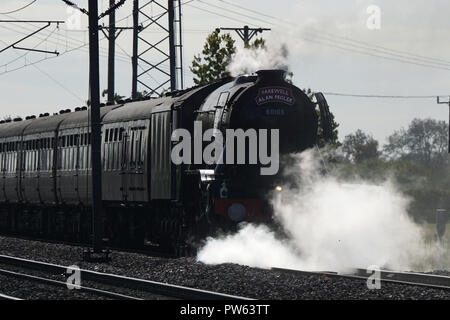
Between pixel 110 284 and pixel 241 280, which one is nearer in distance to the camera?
pixel 241 280

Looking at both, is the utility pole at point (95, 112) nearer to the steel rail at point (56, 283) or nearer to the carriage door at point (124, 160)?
the carriage door at point (124, 160)

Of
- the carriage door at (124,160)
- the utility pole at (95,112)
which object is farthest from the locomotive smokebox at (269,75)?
the carriage door at (124,160)

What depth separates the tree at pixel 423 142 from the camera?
9725cm

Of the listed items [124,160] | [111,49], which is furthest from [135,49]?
[124,160]

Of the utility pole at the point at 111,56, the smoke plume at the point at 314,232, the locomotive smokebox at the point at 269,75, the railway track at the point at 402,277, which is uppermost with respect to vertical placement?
the utility pole at the point at 111,56

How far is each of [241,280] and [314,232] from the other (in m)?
3.24

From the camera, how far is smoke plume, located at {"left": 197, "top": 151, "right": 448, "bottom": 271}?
17781 mm

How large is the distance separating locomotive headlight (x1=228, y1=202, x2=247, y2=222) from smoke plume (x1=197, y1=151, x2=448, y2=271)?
0.52 metres

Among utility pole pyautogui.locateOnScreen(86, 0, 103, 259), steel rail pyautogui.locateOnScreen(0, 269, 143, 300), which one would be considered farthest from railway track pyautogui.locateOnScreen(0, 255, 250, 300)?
utility pole pyautogui.locateOnScreen(86, 0, 103, 259)

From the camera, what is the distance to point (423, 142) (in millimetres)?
102938

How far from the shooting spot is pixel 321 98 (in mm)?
18547

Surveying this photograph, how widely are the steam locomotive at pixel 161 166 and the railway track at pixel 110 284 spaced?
290 cm

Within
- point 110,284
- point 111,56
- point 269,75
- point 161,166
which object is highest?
point 111,56

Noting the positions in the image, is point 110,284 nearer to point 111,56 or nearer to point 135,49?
point 111,56
